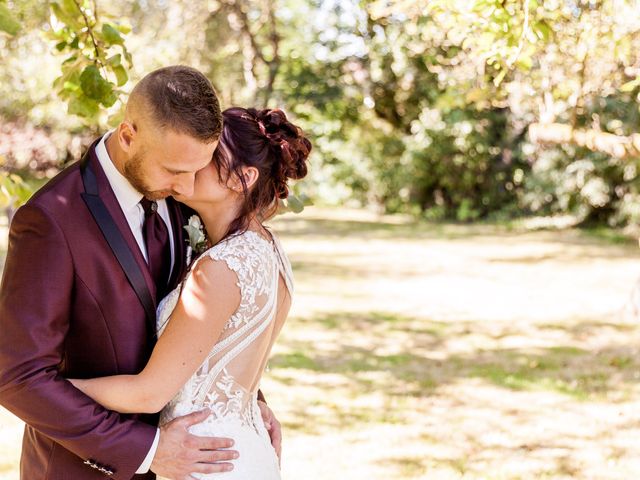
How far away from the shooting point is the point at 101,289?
191cm

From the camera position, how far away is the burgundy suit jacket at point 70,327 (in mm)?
1822

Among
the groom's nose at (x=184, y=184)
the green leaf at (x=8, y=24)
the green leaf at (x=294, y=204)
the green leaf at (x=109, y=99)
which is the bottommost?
the green leaf at (x=294, y=204)

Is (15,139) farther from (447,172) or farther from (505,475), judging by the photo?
(505,475)

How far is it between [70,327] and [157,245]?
329mm

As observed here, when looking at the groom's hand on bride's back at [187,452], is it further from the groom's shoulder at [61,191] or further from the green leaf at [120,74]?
the green leaf at [120,74]

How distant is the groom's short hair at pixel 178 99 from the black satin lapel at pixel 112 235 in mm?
224

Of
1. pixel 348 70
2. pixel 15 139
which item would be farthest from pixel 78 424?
pixel 15 139

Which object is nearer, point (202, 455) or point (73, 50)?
point (202, 455)

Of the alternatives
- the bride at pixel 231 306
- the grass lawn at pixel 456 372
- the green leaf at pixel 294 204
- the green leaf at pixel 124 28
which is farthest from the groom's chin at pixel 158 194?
the grass lawn at pixel 456 372

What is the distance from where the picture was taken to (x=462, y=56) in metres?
9.36

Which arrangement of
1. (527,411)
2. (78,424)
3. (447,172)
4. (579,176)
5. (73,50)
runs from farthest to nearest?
(447,172)
(579,176)
(527,411)
(73,50)
(78,424)

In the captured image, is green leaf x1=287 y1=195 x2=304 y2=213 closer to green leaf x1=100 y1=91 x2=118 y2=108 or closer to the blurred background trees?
green leaf x1=100 y1=91 x2=118 y2=108

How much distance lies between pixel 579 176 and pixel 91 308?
16.6 meters

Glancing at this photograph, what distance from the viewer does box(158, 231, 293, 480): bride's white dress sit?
7.06ft
